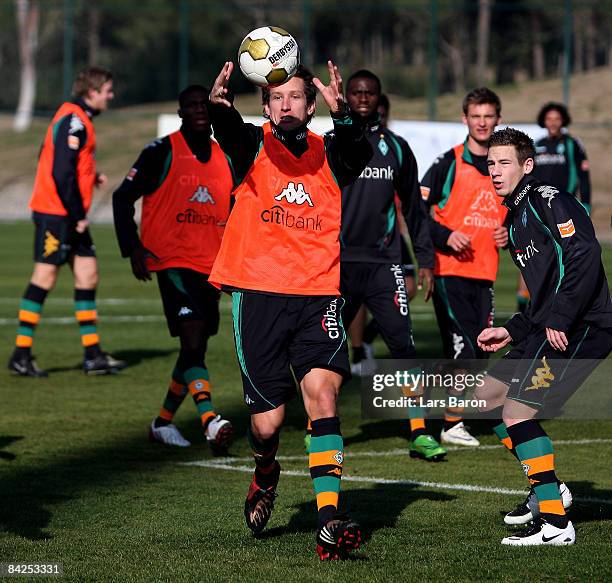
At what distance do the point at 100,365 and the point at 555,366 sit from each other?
6.21 metres

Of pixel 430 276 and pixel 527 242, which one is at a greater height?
pixel 527 242

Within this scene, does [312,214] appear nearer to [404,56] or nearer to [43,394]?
[43,394]

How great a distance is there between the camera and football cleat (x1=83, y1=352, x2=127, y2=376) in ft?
37.2

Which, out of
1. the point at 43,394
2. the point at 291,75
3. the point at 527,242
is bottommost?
the point at 43,394

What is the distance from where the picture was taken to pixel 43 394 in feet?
33.9

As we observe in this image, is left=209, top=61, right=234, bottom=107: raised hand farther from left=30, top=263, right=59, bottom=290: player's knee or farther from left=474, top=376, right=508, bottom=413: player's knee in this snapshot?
left=30, top=263, right=59, bottom=290: player's knee

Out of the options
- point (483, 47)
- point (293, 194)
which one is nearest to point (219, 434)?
point (293, 194)

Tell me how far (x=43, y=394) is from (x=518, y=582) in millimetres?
6031

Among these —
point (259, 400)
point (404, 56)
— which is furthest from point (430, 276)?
point (404, 56)

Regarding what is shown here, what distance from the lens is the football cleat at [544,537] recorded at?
5703 mm

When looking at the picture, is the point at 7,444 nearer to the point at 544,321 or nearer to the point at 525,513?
the point at 525,513

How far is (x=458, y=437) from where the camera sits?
8.67 m

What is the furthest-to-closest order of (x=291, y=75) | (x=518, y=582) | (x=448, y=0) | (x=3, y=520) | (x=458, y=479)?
1. (x=448, y=0)
2. (x=458, y=479)
3. (x=3, y=520)
4. (x=291, y=75)
5. (x=518, y=582)

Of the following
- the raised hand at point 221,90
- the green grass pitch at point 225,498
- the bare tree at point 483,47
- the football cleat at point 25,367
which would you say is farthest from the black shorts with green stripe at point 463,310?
the bare tree at point 483,47
